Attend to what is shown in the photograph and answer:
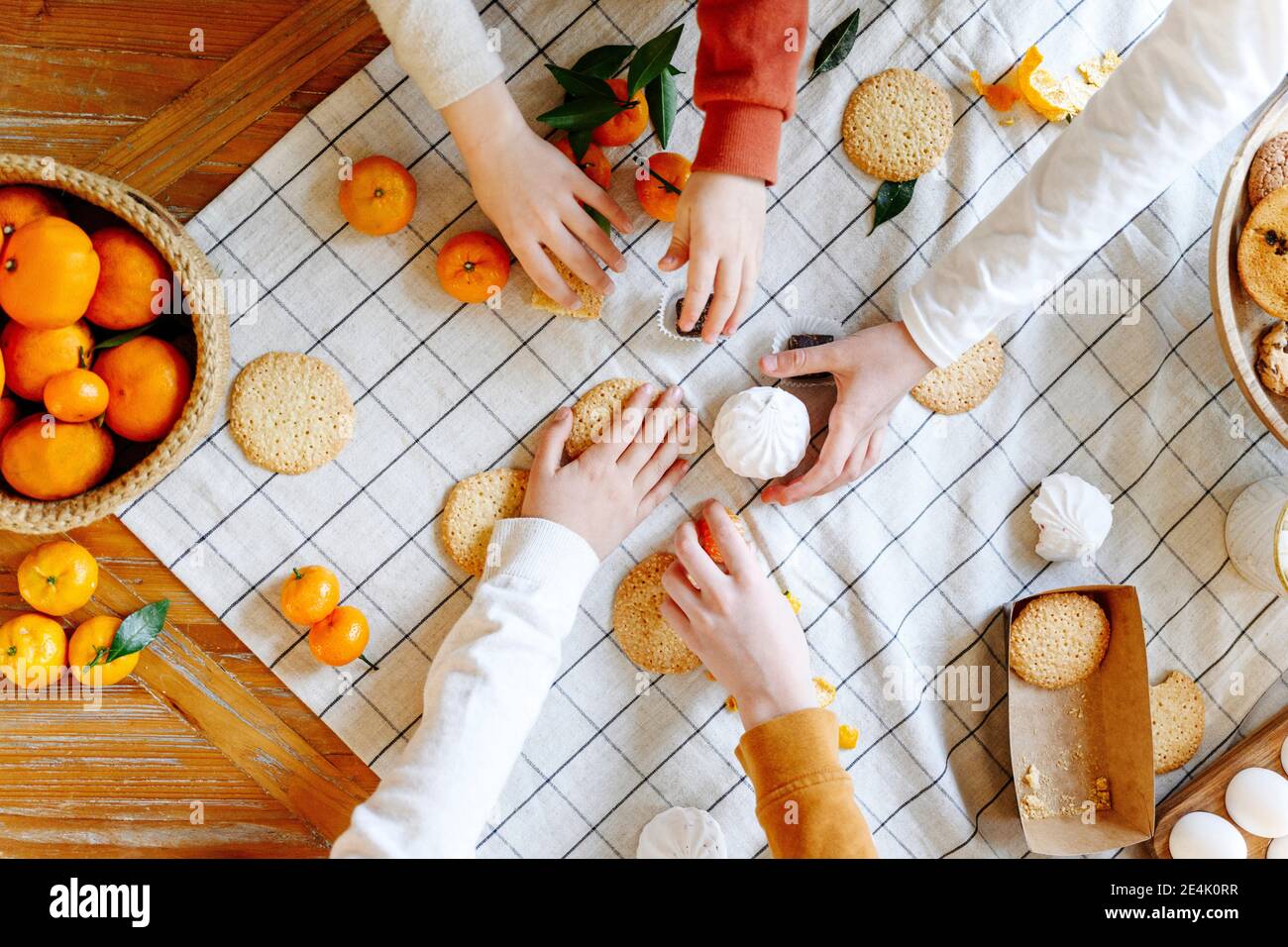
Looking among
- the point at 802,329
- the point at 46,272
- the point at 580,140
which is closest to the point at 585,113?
the point at 580,140

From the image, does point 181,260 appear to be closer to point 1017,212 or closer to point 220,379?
point 220,379

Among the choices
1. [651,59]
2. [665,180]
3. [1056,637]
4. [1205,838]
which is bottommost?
[1205,838]

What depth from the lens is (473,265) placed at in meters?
1.07

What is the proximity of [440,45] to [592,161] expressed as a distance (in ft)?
0.71

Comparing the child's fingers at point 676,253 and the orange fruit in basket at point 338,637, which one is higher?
the child's fingers at point 676,253

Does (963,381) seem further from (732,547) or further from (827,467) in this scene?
(732,547)

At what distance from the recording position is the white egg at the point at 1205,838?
3.59 feet

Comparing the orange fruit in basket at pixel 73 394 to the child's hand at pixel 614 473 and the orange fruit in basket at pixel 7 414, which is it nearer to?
the orange fruit in basket at pixel 7 414

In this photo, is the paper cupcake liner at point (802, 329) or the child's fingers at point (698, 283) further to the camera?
the paper cupcake liner at point (802, 329)

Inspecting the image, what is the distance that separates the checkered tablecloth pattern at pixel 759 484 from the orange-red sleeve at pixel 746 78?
143mm

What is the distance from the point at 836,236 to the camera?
1150mm

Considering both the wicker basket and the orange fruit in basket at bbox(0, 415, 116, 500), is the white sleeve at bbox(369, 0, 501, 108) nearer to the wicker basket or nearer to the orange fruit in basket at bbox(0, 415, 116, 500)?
the wicker basket

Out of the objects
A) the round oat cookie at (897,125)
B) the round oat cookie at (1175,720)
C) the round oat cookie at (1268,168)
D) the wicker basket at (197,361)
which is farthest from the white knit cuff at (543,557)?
the round oat cookie at (1268,168)
